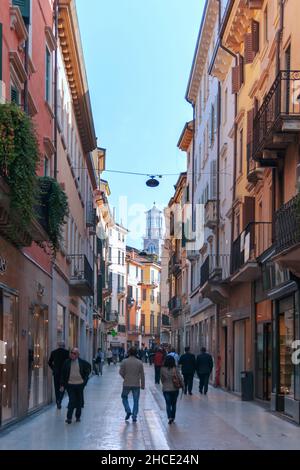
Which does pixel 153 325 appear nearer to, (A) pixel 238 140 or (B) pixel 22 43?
(A) pixel 238 140

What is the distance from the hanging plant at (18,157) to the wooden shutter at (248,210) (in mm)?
13190

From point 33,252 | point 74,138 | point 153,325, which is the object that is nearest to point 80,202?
point 74,138

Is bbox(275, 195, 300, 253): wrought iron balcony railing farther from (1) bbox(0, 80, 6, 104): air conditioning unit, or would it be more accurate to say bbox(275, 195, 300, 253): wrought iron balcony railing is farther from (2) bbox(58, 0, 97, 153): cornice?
(2) bbox(58, 0, 97, 153): cornice

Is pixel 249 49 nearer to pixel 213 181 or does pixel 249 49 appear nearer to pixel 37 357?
pixel 213 181

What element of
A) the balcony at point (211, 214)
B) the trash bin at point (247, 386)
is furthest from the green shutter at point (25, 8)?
the balcony at point (211, 214)

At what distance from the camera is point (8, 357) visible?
16094mm

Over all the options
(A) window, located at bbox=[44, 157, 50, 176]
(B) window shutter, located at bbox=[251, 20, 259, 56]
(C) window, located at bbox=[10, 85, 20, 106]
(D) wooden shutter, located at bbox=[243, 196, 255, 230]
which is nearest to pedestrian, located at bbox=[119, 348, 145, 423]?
(C) window, located at bbox=[10, 85, 20, 106]

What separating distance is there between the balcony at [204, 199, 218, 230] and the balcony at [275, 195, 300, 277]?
1831 centimetres

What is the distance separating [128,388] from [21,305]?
297 centimetres

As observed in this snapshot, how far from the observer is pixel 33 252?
64.5 ft

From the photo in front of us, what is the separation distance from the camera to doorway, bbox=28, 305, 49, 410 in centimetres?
1950

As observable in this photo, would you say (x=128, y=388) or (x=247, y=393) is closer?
(x=128, y=388)

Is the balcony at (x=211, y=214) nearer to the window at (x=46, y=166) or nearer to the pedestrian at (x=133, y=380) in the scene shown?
the window at (x=46, y=166)

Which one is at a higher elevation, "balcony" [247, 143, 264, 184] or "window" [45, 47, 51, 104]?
"window" [45, 47, 51, 104]
